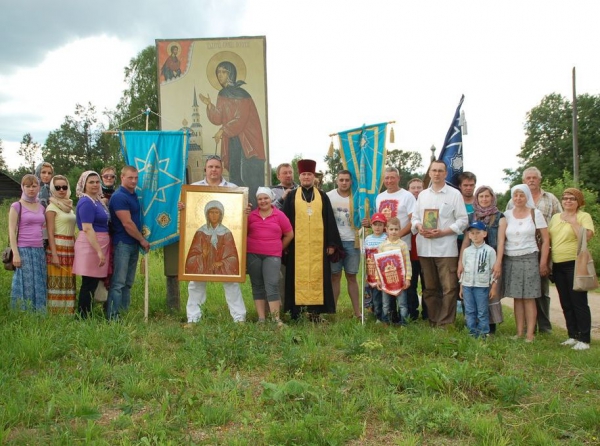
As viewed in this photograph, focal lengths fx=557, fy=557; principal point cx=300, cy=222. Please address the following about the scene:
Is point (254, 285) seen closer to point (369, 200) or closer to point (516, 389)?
point (369, 200)

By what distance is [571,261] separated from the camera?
638cm

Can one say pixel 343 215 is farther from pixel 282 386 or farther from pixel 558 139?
pixel 558 139

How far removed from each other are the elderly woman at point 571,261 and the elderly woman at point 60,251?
19.1 ft

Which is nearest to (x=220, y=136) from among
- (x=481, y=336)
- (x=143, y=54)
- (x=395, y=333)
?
(x=395, y=333)

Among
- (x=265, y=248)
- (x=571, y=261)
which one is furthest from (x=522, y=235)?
(x=265, y=248)

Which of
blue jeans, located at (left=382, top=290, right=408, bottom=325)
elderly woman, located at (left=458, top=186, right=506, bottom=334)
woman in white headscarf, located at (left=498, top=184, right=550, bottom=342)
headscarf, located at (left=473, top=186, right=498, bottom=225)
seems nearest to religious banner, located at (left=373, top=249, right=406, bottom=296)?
blue jeans, located at (left=382, top=290, right=408, bottom=325)

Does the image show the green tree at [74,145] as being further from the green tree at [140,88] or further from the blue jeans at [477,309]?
the blue jeans at [477,309]

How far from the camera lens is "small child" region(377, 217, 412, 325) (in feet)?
22.4

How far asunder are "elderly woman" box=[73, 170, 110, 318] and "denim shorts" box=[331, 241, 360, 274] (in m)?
2.94

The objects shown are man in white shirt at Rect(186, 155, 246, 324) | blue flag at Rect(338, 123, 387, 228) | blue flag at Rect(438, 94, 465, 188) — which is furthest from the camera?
blue flag at Rect(438, 94, 465, 188)

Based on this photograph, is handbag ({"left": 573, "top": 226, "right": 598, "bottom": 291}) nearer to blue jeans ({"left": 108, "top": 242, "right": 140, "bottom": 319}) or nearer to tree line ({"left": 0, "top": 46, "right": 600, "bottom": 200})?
blue jeans ({"left": 108, "top": 242, "right": 140, "bottom": 319})

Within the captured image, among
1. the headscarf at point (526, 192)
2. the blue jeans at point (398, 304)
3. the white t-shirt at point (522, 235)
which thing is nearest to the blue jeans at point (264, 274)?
the blue jeans at point (398, 304)

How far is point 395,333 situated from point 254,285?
1931mm

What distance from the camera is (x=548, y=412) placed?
418 centimetres
